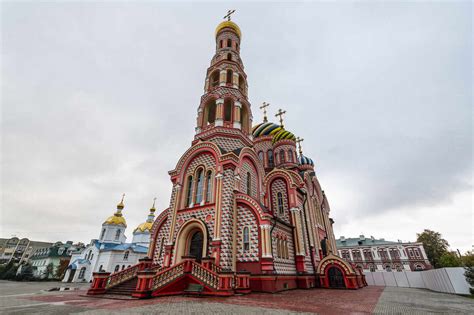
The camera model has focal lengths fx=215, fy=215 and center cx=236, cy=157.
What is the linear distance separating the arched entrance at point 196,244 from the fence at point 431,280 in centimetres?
1674

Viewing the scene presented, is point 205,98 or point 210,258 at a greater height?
point 205,98

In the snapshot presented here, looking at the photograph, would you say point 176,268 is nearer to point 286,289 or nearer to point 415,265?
point 286,289

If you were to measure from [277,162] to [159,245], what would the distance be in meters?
16.6

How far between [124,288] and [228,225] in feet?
22.6

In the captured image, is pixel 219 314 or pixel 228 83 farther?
pixel 228 83

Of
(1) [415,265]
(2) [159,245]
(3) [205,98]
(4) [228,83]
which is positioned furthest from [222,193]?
(1) [415,265]

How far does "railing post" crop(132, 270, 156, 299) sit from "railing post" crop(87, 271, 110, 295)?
11.5 ft

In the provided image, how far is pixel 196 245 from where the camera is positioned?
15.0 m

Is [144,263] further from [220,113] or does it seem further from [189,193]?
[220,113]

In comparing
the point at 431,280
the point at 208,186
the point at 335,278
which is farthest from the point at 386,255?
the point at 208,186

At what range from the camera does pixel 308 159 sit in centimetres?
3462

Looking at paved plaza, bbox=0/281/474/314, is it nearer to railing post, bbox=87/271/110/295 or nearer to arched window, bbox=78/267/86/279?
railing post, bbox=87/271/110/295

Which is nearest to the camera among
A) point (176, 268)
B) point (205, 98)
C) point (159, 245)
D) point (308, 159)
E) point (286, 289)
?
point (176, 268)

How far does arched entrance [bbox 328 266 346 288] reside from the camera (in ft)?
56.4
